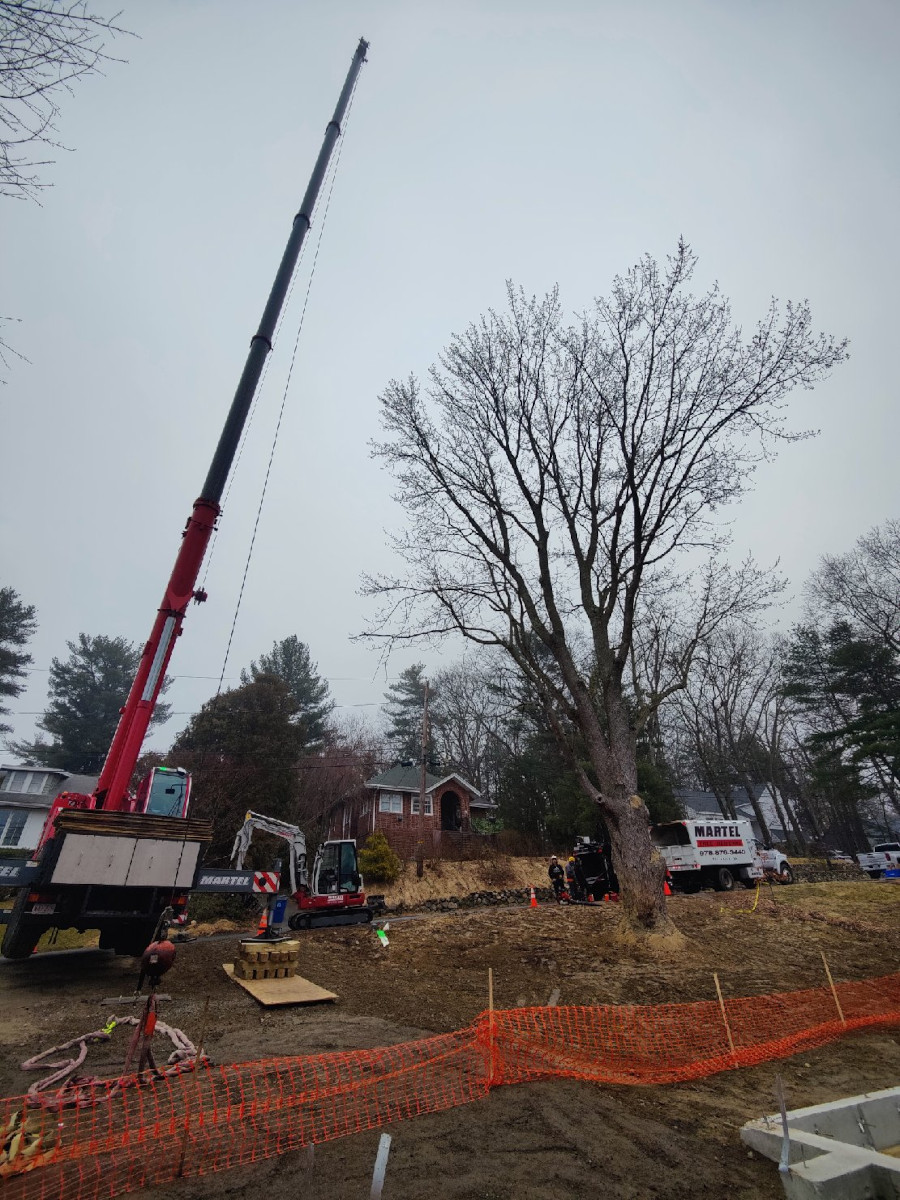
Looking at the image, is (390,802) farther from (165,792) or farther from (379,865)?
(165,792)

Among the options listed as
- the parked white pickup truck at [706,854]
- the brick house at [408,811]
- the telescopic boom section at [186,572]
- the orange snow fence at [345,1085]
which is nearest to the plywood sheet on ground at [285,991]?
the orange snow fence at [345,1085]

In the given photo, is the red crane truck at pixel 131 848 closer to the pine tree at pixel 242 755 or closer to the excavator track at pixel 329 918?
the excavator track at pixel 329 918

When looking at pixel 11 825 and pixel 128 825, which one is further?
pixel 11 825

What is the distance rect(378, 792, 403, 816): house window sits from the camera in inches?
1146

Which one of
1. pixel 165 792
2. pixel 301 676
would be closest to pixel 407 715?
pixel 301 676

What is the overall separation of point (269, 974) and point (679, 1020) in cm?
602

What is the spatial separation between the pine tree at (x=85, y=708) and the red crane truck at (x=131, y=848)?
33195 millimetres

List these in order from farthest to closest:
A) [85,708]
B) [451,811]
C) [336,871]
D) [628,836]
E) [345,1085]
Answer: [85,708], [451,811], [336,871], [628,836], [345,1085]

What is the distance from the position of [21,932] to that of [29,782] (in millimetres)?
27533

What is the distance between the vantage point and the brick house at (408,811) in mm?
27750

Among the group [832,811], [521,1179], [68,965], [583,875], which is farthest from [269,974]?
[832,811]

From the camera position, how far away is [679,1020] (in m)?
6.41

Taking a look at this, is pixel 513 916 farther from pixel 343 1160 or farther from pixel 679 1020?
pixel 343 1160

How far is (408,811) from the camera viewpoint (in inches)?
1170
